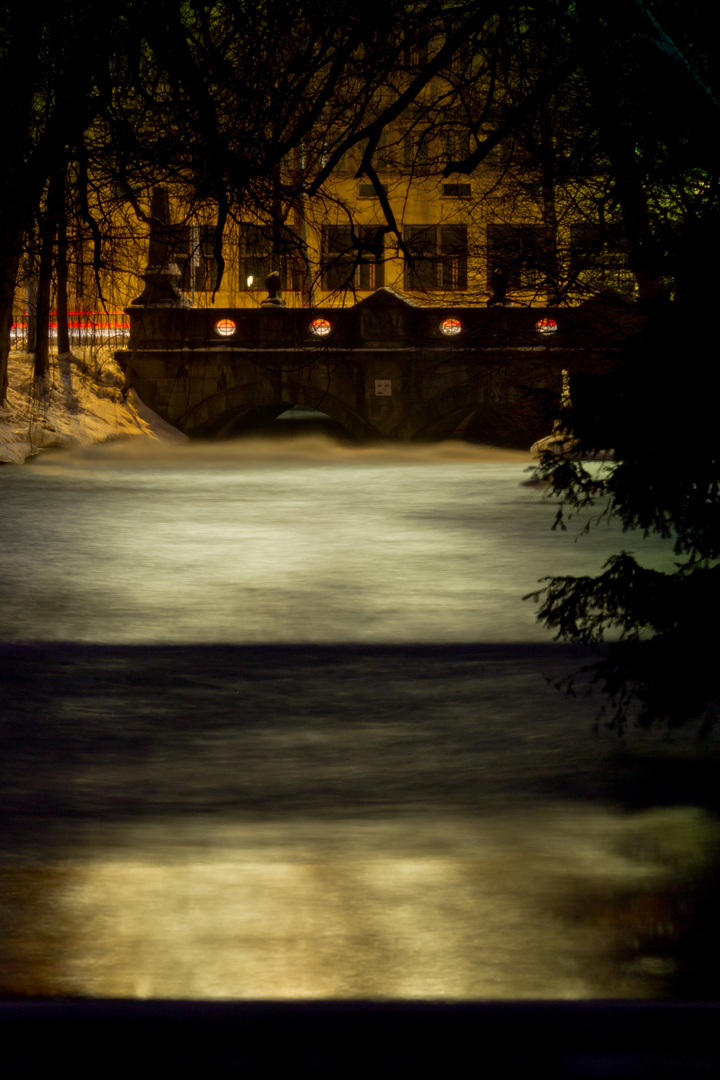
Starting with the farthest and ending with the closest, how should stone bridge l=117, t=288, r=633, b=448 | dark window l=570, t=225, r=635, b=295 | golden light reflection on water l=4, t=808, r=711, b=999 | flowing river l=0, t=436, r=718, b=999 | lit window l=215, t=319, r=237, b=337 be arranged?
lit window l=215, t=319, r=237, b=337 → stone bridge l=117, t=288, r=633, b=448 → dark window l=570, t=225, r=635, b=295 → flowing river l=0, t=436, r=718, b=999 → golden light reflection on water l=4, t=808, r=711, b=999

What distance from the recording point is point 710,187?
755cm

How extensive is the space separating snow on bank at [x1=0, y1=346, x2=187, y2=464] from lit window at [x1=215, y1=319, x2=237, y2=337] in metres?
3.12

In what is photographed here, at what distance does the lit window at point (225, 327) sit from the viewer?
139 ft

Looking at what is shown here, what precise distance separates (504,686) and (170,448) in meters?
A: 30.5

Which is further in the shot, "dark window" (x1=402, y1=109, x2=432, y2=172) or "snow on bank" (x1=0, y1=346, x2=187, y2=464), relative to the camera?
"snow on bank" (x1=0, y1=346, x2=187, y2=464)

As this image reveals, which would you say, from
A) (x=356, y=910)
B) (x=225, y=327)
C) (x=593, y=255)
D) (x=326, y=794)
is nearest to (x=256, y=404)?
(x=225, y=327)

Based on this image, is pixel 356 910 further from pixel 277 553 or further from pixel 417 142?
pixel 277 553

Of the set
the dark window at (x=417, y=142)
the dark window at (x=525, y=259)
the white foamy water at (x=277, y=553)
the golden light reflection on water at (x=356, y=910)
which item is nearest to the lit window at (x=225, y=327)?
the white foamy water at (x=277, y=553)

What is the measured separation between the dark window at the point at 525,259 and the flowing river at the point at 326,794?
1393 millimetres

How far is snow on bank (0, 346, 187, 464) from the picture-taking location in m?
34.4

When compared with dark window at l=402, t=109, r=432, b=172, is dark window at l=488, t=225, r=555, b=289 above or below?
below

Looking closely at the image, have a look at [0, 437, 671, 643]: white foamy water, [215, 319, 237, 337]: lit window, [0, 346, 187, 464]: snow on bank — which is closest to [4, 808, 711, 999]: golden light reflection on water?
[0, 437, 671, 643]: white foamy water

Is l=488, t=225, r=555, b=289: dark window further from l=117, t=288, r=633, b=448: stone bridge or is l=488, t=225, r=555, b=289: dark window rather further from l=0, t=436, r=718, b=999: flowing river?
l=117, t=288, r=633, b=448: stone bridge

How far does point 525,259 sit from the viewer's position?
9398mm
